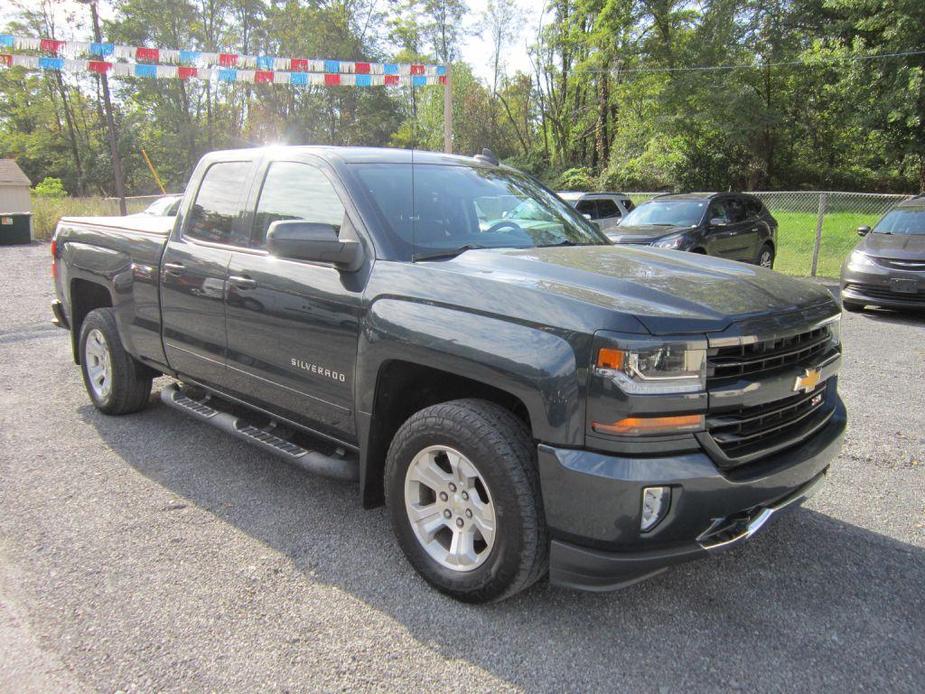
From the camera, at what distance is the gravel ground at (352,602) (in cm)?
232

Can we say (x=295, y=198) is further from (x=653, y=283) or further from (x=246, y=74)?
(x=246, y=74)

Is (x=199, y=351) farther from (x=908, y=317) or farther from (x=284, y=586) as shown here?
(x=908, y=317)

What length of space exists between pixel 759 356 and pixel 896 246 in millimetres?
8797

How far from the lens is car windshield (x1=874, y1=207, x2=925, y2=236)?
9.73 m

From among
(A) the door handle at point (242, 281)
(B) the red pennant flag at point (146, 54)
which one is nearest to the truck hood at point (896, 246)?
(A) the door handle at point (242, 281)

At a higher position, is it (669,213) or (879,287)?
(669,213)

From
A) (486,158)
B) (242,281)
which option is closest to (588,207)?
(486,158)

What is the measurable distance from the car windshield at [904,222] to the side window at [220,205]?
32.0 ft

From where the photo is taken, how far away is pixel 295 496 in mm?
3699

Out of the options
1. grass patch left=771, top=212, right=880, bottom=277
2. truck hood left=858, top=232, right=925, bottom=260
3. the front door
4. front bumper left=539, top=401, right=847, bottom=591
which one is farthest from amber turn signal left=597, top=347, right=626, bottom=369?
grass patch left=771, top=212, right=880, bottom=277

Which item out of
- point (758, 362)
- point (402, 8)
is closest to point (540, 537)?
point (758, 362)

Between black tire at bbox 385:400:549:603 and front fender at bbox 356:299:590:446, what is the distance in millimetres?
136

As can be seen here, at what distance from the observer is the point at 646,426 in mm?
2199

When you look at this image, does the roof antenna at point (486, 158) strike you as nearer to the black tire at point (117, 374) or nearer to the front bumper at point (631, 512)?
the front bumper at point (631, 512)
